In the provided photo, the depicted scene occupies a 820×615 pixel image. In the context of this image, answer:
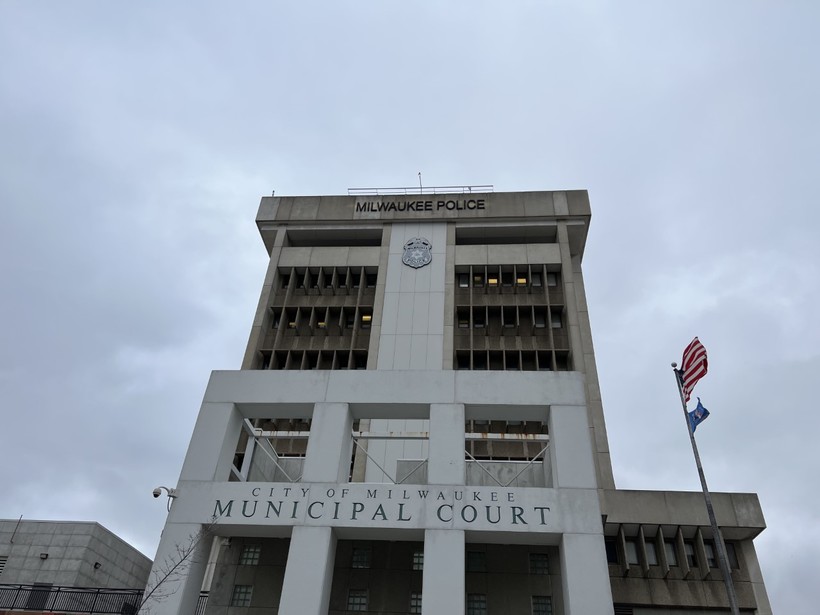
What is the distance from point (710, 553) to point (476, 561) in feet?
45.3

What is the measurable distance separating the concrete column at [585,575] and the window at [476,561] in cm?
447

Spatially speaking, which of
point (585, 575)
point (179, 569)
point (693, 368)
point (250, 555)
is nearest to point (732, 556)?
point (693, 368)

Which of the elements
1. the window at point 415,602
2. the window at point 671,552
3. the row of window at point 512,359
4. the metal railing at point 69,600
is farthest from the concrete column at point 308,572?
the row of window at point 512,359

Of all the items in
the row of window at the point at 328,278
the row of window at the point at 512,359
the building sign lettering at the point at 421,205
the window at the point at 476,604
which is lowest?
the window at the point at 476,604

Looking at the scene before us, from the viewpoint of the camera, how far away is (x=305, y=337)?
42.6m

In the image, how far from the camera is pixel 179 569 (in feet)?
64.3

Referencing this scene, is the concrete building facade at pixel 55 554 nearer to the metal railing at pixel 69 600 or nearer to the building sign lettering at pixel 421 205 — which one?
the metal railing at pixel 69 600

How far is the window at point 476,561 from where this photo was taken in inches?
914

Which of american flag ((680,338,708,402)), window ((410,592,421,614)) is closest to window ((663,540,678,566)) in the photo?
american flag ((680,338,708,402))

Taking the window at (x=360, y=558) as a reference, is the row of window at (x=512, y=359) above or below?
above

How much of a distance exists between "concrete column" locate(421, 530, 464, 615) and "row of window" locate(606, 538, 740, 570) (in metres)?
13.5

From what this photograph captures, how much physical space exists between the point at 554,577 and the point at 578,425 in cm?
593

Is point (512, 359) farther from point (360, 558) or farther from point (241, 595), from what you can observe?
point (241, 595)

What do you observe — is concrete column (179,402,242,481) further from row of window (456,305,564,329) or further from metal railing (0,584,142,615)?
row of window (456,305,564,329)
